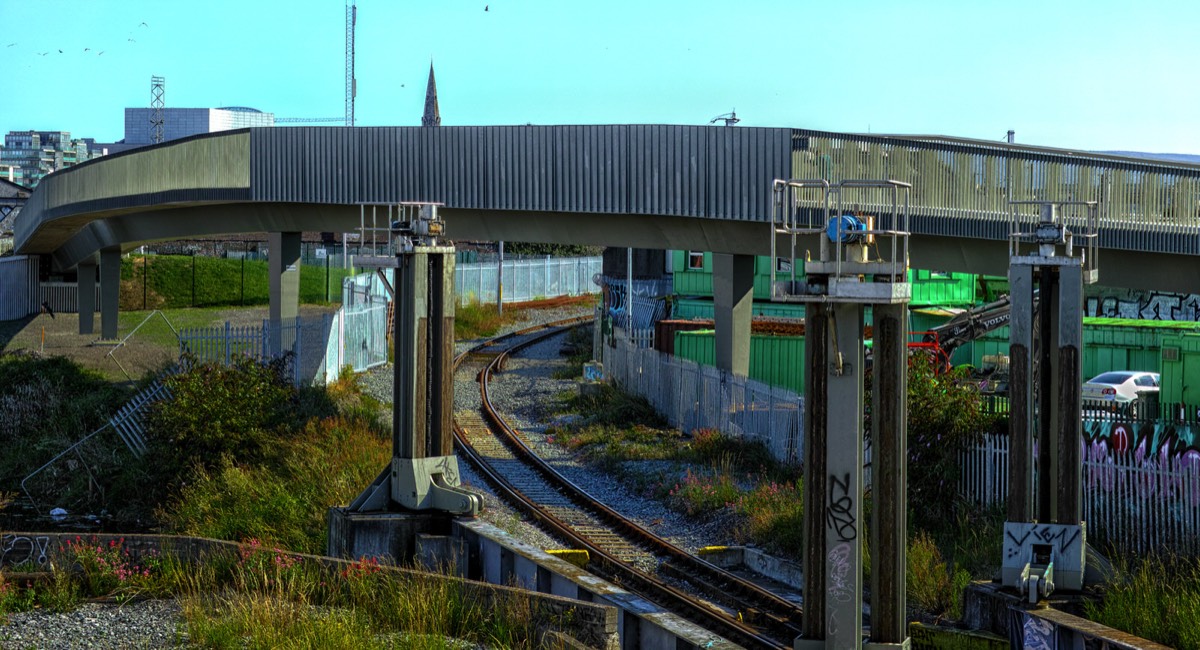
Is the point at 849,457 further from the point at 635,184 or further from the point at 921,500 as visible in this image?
the point at 635,184

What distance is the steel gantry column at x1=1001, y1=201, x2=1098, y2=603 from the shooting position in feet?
41.7

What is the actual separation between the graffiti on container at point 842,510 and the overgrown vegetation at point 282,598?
10.8 feet

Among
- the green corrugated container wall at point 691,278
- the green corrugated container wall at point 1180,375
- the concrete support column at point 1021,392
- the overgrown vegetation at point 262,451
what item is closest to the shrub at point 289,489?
the overgrown vegetation at point 262,451

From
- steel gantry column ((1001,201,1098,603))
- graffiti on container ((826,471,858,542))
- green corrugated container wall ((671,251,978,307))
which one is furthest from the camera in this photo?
green corrugated container wall ((671,251,978,307))

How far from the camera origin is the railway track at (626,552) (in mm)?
13508

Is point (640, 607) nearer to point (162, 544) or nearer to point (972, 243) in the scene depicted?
point (162, 544)

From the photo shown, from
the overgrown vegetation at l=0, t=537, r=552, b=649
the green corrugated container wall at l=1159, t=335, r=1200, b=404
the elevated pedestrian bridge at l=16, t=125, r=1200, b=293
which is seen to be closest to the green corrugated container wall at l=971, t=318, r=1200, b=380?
the green corrugated container wall at l=1159, t=335, r=1200, b=404

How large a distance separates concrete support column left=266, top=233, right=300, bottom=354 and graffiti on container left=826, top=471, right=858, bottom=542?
2054 centimetres

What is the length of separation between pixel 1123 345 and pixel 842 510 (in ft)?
87.4

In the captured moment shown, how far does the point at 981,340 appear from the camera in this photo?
34281 millimetres

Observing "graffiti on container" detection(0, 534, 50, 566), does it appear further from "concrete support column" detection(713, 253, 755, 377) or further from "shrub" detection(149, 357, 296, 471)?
"concrete support column" detection(713, 253, 755, 377)

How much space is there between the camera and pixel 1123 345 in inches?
1300

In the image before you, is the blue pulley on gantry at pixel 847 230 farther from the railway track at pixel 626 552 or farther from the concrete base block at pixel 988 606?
the railway track at pixel 626 552

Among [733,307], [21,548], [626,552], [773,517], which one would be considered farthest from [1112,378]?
[21,548]
